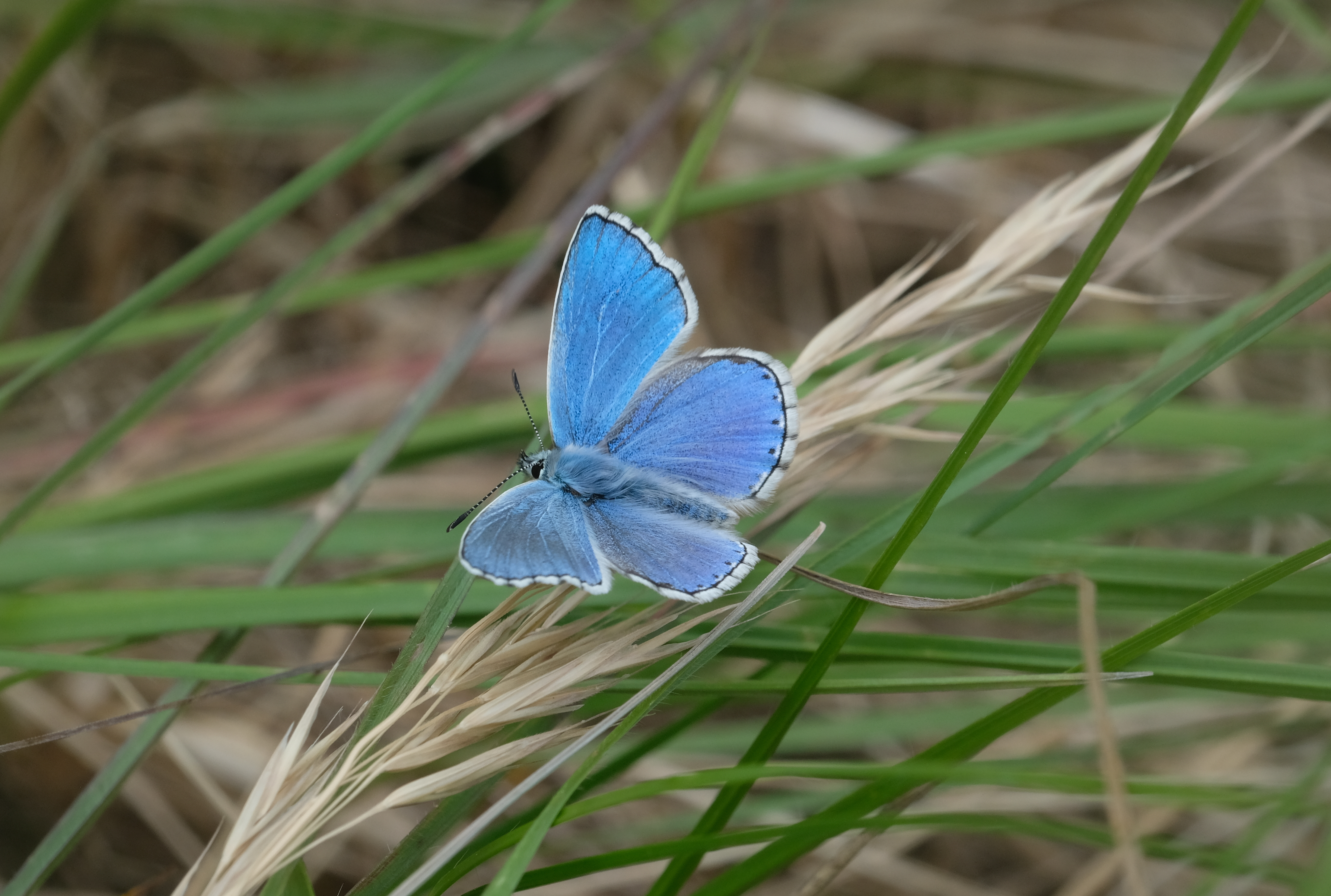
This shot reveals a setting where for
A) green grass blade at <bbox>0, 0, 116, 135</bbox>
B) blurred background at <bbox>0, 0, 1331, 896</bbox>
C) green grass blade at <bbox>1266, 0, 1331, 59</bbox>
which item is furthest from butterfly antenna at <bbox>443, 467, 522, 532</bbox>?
green grass blade at <bbox>1266, 0, 1331, 59</bbox>

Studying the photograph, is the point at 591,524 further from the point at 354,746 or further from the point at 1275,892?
the point at 1275,892

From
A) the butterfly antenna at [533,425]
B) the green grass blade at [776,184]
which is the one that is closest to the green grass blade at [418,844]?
the butterfly antenna at [533,425]

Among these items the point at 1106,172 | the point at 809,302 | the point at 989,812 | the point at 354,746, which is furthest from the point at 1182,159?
the point at 354,746

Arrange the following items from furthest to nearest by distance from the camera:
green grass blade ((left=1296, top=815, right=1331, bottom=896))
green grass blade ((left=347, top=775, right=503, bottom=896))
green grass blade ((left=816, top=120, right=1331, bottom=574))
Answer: green grass blade ((left=816, top=120, right=1331, bottom=574))
green grass blade ((left=347, top=775, right=503, bottom=896))
green grass blade ((left=1296, top=815, right=1331, bottom=896))

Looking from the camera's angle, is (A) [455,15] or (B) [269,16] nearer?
(B) [269,16]

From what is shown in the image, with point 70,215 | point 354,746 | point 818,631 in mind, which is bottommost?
point 354,746

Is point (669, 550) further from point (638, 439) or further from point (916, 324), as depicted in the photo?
point (916, 324)

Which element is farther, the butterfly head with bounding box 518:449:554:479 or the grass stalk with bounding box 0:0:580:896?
the butterfly head with bounding box 518:449:554:479

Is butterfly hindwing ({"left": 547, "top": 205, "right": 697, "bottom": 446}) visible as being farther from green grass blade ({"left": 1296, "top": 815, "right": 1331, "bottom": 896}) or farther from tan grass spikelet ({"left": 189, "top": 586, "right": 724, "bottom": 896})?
Result: green grass blade ({"left": 1296, "top": 815, "right": 1331, "bottom": 896})
